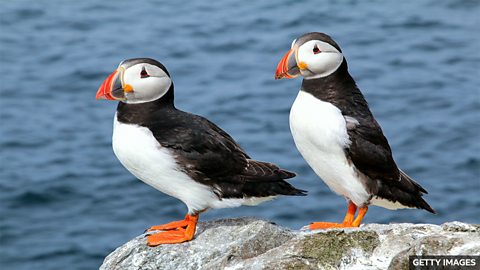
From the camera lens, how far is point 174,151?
28.8 feet

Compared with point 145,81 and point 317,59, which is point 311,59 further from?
point 145,81

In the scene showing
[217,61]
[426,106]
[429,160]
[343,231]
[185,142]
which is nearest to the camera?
[343,231]

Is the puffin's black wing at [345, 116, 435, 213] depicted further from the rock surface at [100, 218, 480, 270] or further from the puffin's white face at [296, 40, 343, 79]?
the rock surface at [100, 218, 480, 270]

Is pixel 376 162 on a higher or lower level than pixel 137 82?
lower

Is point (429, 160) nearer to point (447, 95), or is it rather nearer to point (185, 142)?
point (447, 95)

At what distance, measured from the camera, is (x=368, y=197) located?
9328 mm

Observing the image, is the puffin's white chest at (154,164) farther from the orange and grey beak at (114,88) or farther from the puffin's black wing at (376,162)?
the puffin's black wing at (376,162)

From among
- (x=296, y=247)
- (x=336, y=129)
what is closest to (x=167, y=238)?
(x=296, y=247)

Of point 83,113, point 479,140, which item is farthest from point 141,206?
point 479,140

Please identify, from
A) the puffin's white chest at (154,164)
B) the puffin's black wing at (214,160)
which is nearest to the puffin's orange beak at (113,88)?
the puffin's white chest at (154,164)

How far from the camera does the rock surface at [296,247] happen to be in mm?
7646

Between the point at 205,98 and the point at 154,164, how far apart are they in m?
15.0

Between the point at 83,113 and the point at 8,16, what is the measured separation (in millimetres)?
7438

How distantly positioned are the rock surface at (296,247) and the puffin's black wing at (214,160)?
11.8 inches
